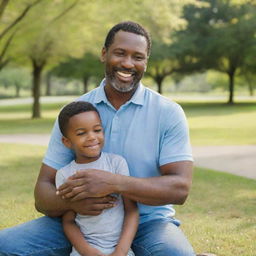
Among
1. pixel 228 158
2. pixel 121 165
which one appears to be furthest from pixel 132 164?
pixel 228 158

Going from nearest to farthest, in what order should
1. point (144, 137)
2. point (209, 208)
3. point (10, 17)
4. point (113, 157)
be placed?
point (113, 157) → point (144, 137) → point (209, 208) → point (10, 17)

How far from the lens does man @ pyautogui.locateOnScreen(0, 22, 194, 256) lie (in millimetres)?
3195

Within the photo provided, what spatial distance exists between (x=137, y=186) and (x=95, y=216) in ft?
1.08

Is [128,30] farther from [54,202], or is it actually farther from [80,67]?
[80,67]

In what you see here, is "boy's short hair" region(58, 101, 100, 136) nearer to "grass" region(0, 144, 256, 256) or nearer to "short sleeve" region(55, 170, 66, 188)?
"short sleeve" region(55, 170, 66, 188)

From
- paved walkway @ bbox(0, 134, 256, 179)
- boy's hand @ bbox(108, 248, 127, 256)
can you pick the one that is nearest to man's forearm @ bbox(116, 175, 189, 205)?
boy's hand @ bbox(108, 248, 127, 256)

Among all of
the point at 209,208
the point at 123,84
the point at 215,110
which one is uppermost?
the point at 123,84

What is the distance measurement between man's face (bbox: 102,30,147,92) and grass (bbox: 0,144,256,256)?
192 cm

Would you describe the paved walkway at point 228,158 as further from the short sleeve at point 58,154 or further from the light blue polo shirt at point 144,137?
the short sleeve at point 58,154

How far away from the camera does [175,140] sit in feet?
11.2

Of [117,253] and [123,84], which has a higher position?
[123,84]

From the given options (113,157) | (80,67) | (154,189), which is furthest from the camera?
(80,67)

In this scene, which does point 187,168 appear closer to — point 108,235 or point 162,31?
point 108,235

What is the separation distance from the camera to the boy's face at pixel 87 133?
322 centimetres
